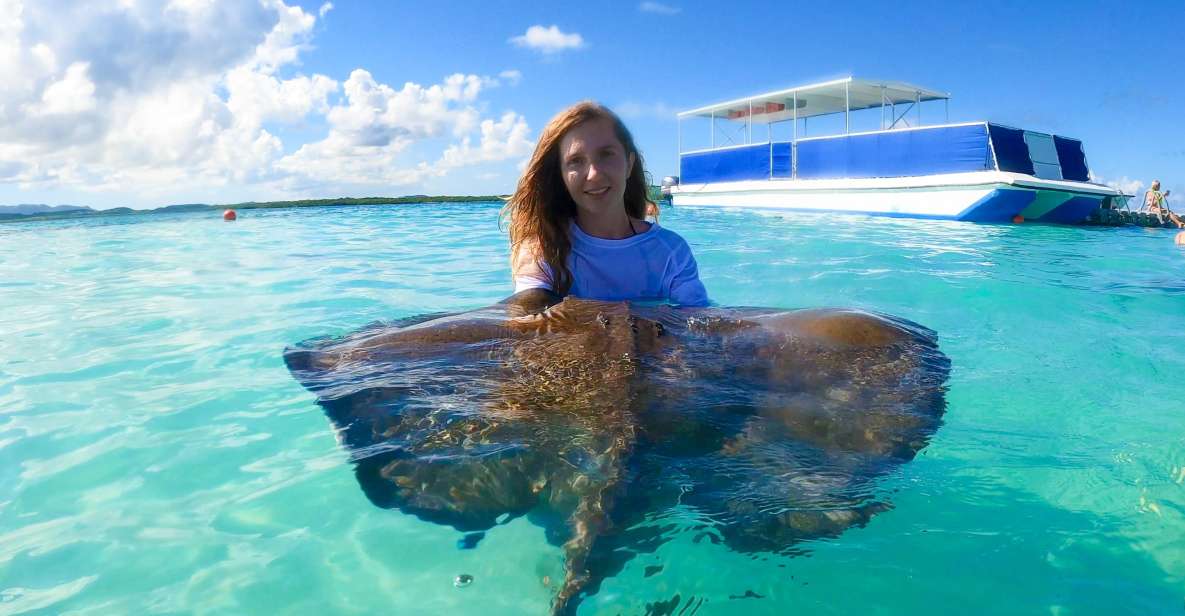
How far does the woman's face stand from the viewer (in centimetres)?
380

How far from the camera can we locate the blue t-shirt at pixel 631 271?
3.98 meters

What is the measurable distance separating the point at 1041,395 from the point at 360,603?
10.5 ft

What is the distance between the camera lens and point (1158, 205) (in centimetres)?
1995

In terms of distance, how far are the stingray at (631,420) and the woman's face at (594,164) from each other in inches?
37.6

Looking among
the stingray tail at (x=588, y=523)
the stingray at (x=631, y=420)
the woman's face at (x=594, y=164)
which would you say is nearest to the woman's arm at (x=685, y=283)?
the woman's face at (x=594, y=164)

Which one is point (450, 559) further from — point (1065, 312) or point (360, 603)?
point (1065, 312)

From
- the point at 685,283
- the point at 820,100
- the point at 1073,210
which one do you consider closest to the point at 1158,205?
the point at 1073,210

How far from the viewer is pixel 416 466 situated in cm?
211

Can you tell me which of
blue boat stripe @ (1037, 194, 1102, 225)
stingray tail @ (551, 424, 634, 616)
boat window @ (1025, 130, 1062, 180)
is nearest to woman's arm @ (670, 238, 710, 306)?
stingray tail @ (551, 424, 634, 616)

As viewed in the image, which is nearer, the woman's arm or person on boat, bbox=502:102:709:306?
person on boat, bbox=502:102:709:306

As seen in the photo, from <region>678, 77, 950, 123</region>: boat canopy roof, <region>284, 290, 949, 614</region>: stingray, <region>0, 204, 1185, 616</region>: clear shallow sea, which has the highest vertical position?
<region>678, 77, 950, 123</region>: boat canopy roof

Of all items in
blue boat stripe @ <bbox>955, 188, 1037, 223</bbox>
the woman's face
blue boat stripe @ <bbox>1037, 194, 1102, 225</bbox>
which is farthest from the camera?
blue boat stripe @ <bbox>1037, 194, 1102, 225</bbox>

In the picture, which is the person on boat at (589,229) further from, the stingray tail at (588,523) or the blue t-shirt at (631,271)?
the stingray tail at (588,523)

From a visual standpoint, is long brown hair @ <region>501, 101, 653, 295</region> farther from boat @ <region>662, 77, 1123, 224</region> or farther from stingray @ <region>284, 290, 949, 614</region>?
boat @ <region>662, 77, 1123, 224</region>
